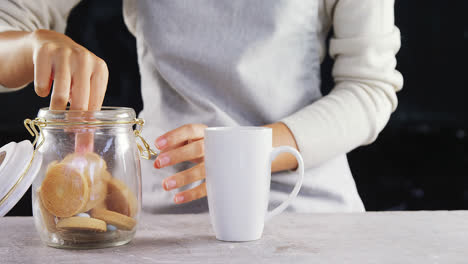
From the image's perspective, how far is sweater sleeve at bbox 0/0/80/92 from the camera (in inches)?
36.2

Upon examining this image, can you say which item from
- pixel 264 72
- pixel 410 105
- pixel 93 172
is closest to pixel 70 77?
pixel 93 172

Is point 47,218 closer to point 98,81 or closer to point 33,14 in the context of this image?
point 98,81

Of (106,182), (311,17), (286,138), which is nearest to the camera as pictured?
(106,182)

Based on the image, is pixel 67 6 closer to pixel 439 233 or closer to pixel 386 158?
pixel 439 233

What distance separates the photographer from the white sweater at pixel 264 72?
0.90 metres

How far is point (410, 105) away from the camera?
1451 millimetres

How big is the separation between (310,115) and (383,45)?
204mm

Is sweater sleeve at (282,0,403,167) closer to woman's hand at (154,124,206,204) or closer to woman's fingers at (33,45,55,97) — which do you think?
woman's hand at (154,124,206,204)

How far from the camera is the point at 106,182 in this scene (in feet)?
1.65

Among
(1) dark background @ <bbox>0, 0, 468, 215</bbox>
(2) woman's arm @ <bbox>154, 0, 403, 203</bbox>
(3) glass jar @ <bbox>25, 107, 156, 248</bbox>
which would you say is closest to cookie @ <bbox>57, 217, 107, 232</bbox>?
(3) glass jar @ <bbox>25, 107, 156, 248</bbox>

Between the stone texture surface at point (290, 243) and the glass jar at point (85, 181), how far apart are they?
0.06 ft

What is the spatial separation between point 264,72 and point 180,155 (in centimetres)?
30

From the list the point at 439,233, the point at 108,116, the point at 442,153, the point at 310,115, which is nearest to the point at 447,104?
the point at 442,153

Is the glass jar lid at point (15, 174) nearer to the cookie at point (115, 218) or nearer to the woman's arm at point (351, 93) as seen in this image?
the cookie at point (115, 218)
